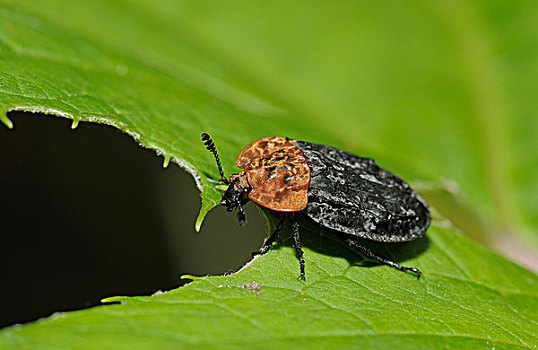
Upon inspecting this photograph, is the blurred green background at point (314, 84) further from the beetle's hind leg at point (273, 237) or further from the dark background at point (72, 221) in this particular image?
the beetle's hind leg at point (273, 237)

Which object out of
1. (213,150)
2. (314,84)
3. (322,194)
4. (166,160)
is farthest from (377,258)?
(314,84)

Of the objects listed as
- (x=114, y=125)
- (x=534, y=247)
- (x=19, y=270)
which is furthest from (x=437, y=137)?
(x=19, y=270)

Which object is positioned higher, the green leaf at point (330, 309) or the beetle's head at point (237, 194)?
the beetle's head at point (237, 194)

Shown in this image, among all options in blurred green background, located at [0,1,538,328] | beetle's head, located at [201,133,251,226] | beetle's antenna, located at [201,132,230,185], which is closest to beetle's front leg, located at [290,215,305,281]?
beetle's head, located at [201,133,251,226]

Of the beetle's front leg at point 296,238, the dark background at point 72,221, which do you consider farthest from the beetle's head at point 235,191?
the dark background at point 72,221

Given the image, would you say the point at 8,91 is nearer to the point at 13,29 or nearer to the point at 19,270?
the point at 13,29

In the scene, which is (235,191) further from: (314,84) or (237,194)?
(314,84)
